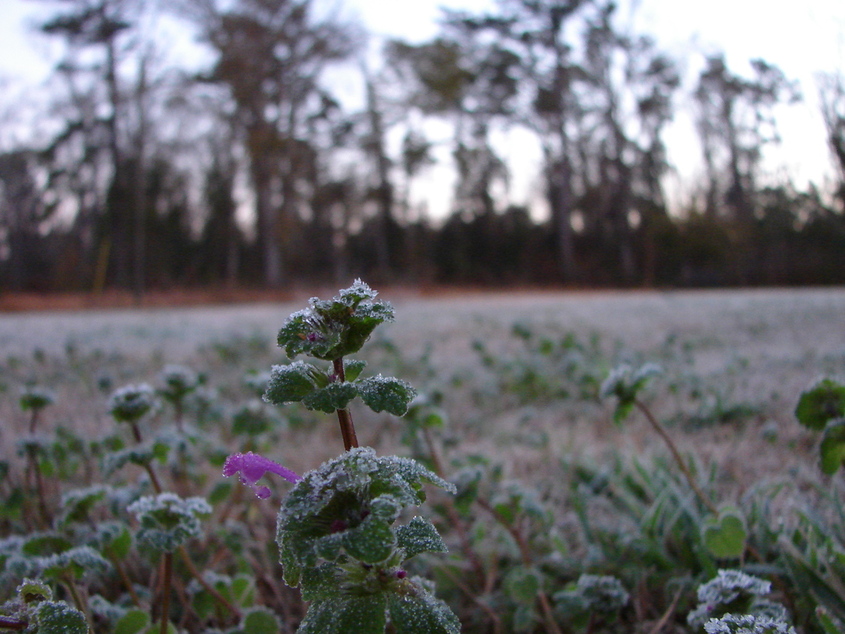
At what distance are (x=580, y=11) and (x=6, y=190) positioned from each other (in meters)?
21.8

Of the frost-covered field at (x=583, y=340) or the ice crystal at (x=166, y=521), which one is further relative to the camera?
the frost-covered field at (x=583, y=340)

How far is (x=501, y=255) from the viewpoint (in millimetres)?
23781

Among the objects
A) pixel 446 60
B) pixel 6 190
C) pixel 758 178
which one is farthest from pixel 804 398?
pixel 6 190

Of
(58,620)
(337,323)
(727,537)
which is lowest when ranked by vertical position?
(727,537)

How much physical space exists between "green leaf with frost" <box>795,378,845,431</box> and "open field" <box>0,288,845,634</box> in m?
0.22

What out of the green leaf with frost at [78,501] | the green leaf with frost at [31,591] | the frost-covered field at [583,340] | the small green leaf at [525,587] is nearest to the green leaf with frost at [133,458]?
the green leaf with frost at [78,501]

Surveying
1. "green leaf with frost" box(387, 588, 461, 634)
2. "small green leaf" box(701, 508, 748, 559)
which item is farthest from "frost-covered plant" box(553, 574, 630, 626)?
"green leaf with frost" box(387, 588, 461, 634)

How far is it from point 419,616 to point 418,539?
62 mm

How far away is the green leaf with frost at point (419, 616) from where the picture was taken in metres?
0.48

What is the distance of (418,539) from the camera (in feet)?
1.74

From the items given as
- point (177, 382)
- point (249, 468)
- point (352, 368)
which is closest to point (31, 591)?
point (249, 468)

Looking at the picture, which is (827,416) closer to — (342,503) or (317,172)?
(342,503)

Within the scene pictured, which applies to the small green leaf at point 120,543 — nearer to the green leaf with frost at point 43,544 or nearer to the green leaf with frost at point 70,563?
the green leaf with frost at point 43,544

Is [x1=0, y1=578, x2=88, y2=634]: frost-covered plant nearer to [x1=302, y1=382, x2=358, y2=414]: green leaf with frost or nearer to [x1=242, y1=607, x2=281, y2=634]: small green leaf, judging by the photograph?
[x1=302, y1=382, x2=358, y2=414]: green leaf with frost
